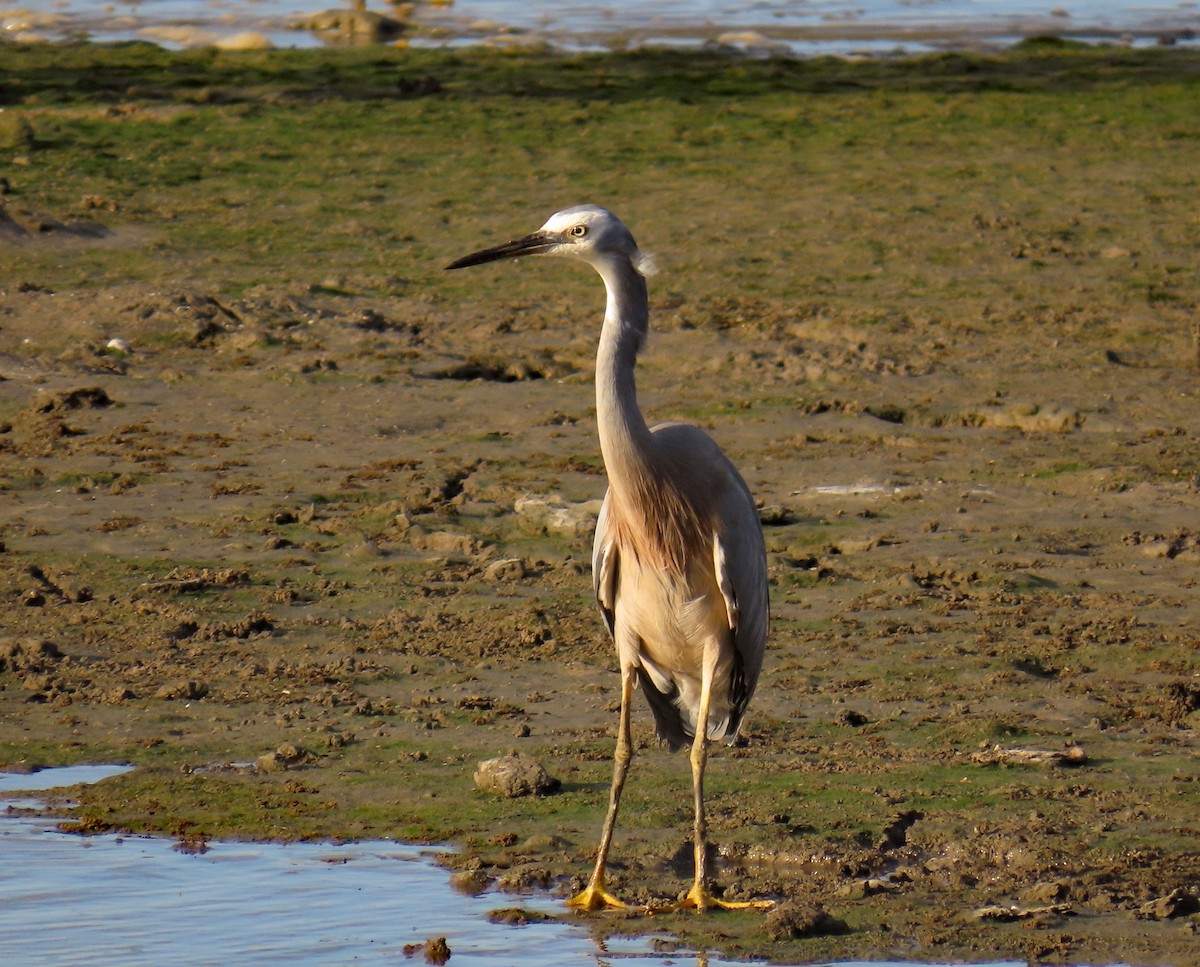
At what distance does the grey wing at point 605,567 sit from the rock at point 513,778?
53 centimetres

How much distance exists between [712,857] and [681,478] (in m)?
1.11

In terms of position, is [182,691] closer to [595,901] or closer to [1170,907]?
[595,901]

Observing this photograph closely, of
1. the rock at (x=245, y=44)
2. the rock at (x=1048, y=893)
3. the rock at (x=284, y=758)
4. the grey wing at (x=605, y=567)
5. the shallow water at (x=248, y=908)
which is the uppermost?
the rock at (x=245, y=44)

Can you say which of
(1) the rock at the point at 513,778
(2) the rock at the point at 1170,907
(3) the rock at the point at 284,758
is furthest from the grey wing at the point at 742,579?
(3) the rock at the point at 284,758

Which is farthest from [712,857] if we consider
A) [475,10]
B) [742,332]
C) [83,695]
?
[475,10]

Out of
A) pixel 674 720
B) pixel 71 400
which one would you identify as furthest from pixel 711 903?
pixel 71 400

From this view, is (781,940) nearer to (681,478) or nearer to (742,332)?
(681,478)

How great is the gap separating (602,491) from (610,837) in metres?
3.54

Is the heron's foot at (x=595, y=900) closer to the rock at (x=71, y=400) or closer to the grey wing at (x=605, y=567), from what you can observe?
the grey wing at (x=605, y=567)

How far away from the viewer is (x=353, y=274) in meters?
12.6

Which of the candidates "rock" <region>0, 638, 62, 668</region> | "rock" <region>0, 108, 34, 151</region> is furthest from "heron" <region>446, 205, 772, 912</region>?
"rock" <region>0, 108, 34, 151</region>

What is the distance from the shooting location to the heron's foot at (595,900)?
575 cm

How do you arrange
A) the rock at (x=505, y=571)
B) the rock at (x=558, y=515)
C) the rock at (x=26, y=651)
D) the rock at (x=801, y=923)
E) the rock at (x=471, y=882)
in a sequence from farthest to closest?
1. the rock at (x=558, y=515)
2. the rock at (x=505, y=571)
3. the rock at (x=26, y=651)
4. the rock at (x=471, y=882)
5. the rock at (x=801, y=923)

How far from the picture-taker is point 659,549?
19.8 feet
